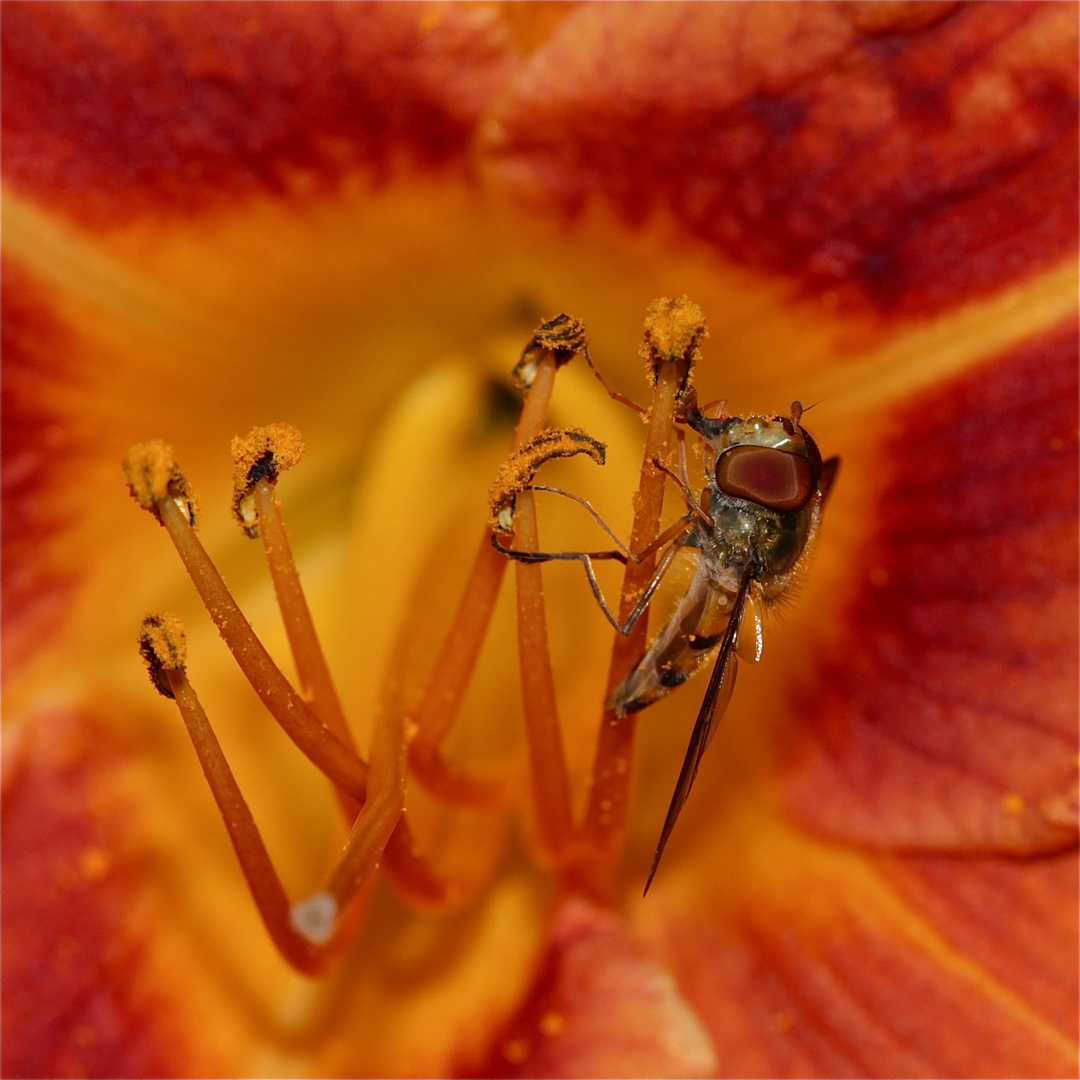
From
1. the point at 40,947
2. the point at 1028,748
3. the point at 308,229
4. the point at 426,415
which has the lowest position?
the point at 40,947

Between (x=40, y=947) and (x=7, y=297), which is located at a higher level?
(x=7, y=297)

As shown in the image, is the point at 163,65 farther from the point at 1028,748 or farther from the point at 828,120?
the point at 1028,748

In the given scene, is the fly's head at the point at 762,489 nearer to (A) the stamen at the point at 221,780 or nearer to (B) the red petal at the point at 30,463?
(A) the stamen at the point at 221,780

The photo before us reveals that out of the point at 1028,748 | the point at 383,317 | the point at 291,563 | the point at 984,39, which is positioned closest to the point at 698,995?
the point at 1028,748

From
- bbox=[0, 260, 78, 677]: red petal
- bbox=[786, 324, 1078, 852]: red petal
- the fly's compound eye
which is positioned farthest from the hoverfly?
bbox=[0, 260, 78, 677]: red petal

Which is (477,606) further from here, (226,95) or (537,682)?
(226,95)

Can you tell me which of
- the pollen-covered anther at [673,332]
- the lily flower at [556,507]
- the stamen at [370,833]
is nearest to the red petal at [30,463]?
the lily flower at [556,507]

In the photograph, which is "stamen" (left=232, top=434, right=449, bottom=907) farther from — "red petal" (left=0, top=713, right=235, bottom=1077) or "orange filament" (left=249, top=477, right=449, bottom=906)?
"red petal" (left=0, top=713, right=235, bottom=1077)
